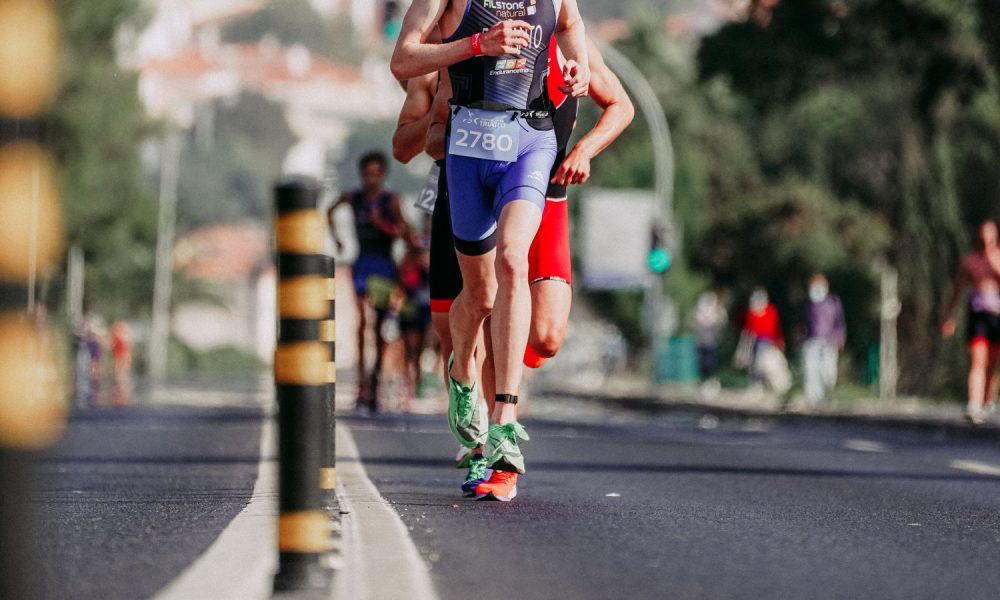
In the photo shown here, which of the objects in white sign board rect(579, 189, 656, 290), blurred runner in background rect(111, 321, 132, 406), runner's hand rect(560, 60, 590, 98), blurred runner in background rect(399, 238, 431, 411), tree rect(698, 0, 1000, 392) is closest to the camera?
runner's hand rect(560, 60, 590, 98)

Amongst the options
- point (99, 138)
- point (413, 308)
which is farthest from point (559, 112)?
point (99, 138)

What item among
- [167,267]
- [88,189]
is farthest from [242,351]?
[88,189]

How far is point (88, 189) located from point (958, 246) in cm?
2507

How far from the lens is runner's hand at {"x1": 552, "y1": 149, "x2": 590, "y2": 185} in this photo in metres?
8.02

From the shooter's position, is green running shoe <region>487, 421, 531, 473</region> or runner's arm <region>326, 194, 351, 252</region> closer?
green running shoe <region>487, 421, 531, 473</region>

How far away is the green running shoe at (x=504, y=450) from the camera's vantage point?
295 inches

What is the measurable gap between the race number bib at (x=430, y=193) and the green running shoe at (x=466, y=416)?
861 mm

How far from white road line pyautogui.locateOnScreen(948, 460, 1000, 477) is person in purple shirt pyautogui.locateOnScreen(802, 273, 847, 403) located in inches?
624

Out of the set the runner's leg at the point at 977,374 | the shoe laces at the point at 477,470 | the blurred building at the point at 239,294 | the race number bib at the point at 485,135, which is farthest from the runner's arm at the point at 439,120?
the blurred building at the point at 239,294

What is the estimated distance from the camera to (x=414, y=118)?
870 cm

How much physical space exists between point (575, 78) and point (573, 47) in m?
0.19

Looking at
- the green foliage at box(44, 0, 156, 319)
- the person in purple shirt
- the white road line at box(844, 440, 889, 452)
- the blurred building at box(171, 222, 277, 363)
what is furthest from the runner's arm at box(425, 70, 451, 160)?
the blurred building at box(171, 222, 277, 363)

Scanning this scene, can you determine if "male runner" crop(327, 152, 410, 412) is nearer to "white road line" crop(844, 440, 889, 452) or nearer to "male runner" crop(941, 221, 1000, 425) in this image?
"white road line" crop(844, 440, 889, 452)

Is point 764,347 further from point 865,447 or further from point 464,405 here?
point 464,405
